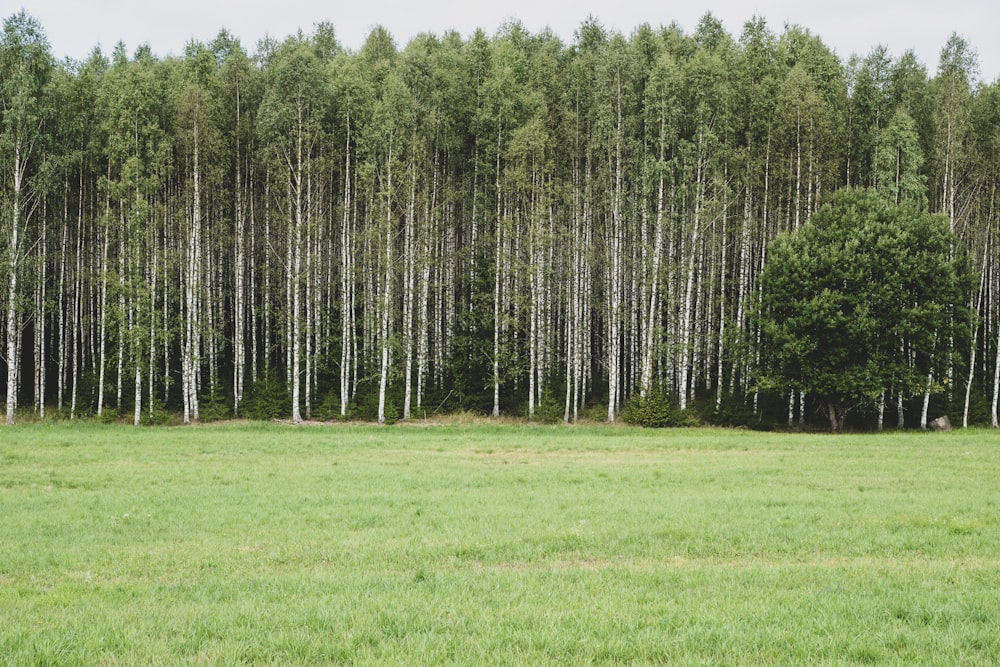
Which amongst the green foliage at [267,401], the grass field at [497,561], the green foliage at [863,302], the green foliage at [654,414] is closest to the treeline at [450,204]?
the green foliage at [267,401]

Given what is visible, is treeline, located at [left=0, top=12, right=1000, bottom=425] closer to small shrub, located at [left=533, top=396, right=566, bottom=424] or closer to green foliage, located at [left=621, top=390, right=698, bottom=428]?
small shrub, located at [left=533, top=396, right=566, bottom=424]

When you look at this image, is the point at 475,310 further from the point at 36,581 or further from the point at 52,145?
the point at 36,581

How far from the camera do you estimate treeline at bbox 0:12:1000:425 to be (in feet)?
133

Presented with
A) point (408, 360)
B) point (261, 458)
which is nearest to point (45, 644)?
point (261, 458)

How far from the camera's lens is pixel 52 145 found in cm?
4016

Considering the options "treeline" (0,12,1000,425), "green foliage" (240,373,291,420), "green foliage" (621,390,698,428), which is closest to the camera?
"green foliage" (621,390,698,428)

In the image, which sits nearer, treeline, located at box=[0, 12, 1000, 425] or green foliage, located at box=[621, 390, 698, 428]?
green foliage, located at box=[621, 390, 698, 428]

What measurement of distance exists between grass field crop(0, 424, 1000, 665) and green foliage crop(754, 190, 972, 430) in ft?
41.2

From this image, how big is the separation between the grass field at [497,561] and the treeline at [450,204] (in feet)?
59.4

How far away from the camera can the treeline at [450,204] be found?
1592 inches

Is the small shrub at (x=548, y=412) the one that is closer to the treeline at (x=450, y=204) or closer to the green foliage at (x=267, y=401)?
the treeline at (x=450, y=204)

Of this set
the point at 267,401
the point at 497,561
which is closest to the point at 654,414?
the point at 267,401

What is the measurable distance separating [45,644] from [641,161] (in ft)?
132

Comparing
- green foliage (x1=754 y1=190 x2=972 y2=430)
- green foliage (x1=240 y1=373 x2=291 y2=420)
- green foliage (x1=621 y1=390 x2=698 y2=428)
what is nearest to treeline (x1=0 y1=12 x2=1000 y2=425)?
green foliage (x1=240 y1=373 x2=291 y2=420)
